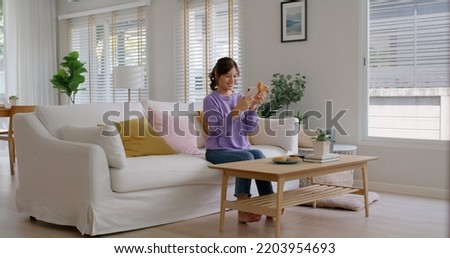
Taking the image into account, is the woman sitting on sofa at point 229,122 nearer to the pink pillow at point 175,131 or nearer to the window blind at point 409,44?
the pink pillow at point 175,131

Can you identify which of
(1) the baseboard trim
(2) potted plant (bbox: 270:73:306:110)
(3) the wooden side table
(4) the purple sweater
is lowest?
(1) the baseboard trim

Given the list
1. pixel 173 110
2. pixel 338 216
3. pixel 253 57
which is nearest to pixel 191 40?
pixel 253 57

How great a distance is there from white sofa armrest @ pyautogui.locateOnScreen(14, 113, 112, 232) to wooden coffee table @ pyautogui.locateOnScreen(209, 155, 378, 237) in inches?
28.7

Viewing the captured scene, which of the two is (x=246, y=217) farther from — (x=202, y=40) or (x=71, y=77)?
(x=71, y=77)

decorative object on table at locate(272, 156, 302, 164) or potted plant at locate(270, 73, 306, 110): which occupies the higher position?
potted plant at locate(270, 73, 306, 110)

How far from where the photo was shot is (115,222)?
3455mm

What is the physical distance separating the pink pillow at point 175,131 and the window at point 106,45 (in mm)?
2891

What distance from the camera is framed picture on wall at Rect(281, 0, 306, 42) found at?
550 centimetres

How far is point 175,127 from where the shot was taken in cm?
432

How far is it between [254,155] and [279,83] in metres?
1.64

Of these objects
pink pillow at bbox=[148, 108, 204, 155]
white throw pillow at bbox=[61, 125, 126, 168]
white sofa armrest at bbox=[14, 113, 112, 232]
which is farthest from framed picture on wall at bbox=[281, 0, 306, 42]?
white sofa armrest at bbox=[14, 113, 112, 232]

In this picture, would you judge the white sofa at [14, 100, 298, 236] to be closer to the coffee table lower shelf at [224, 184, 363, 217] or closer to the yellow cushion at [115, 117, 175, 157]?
the yellow cushion at [115, 117, 175, 157]

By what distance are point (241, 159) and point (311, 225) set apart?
0.63 meters

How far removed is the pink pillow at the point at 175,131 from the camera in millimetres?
4230
